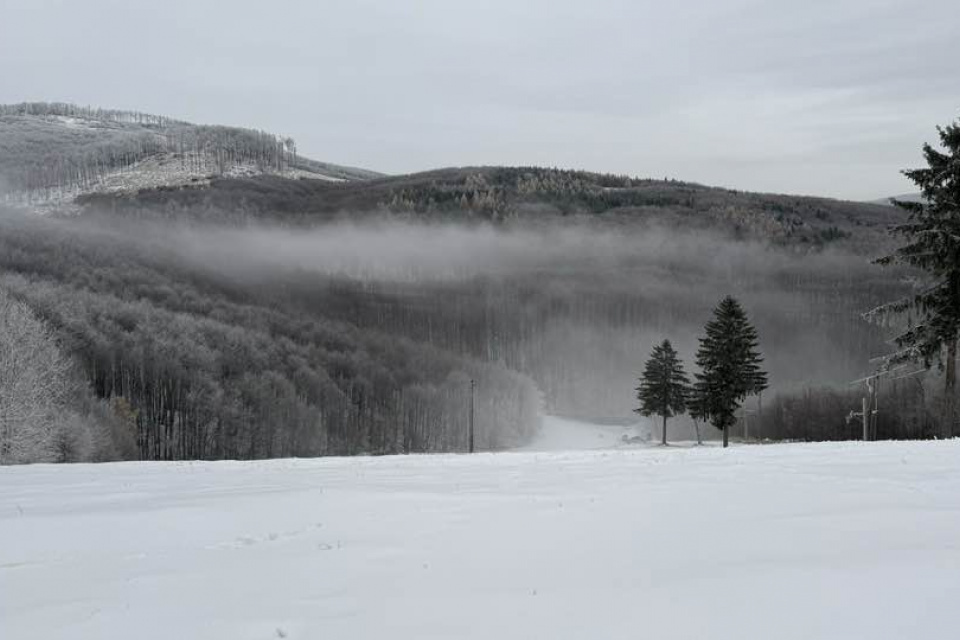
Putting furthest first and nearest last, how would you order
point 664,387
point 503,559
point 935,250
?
Answer: point 664,387 < point 935,250 < point 503,559

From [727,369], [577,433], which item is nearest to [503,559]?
[727,369]

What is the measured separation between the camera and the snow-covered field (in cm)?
647

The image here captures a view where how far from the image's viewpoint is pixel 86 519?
1155 cm

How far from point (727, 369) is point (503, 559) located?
2014 inches

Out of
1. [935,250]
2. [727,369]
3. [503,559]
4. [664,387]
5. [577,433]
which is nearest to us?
[503,559]

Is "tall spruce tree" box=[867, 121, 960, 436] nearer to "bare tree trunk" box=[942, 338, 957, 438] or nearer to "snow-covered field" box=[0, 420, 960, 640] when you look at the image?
"bare tree trunk" box=[942, 338, 957, 438]

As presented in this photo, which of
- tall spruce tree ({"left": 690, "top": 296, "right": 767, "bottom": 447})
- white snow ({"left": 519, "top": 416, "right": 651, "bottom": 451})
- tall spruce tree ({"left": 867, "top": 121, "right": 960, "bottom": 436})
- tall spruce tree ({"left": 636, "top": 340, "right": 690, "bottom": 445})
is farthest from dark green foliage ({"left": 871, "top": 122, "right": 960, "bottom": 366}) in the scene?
white snow ({"left": 519, "top": 416, "right": 651, "bottom": 451})

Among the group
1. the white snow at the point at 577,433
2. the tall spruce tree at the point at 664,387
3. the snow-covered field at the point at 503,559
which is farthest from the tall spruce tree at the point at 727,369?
the white snow at the point at 577,433

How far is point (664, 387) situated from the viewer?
245 feet

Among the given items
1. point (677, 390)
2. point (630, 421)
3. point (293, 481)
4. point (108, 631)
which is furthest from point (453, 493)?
point (630, 421)

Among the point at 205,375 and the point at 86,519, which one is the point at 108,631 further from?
the point at 205,375

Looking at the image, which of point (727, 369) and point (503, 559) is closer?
point (503, 559)

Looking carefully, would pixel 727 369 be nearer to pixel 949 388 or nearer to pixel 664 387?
pixel 664 387

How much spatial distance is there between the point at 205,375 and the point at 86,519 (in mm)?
91340
